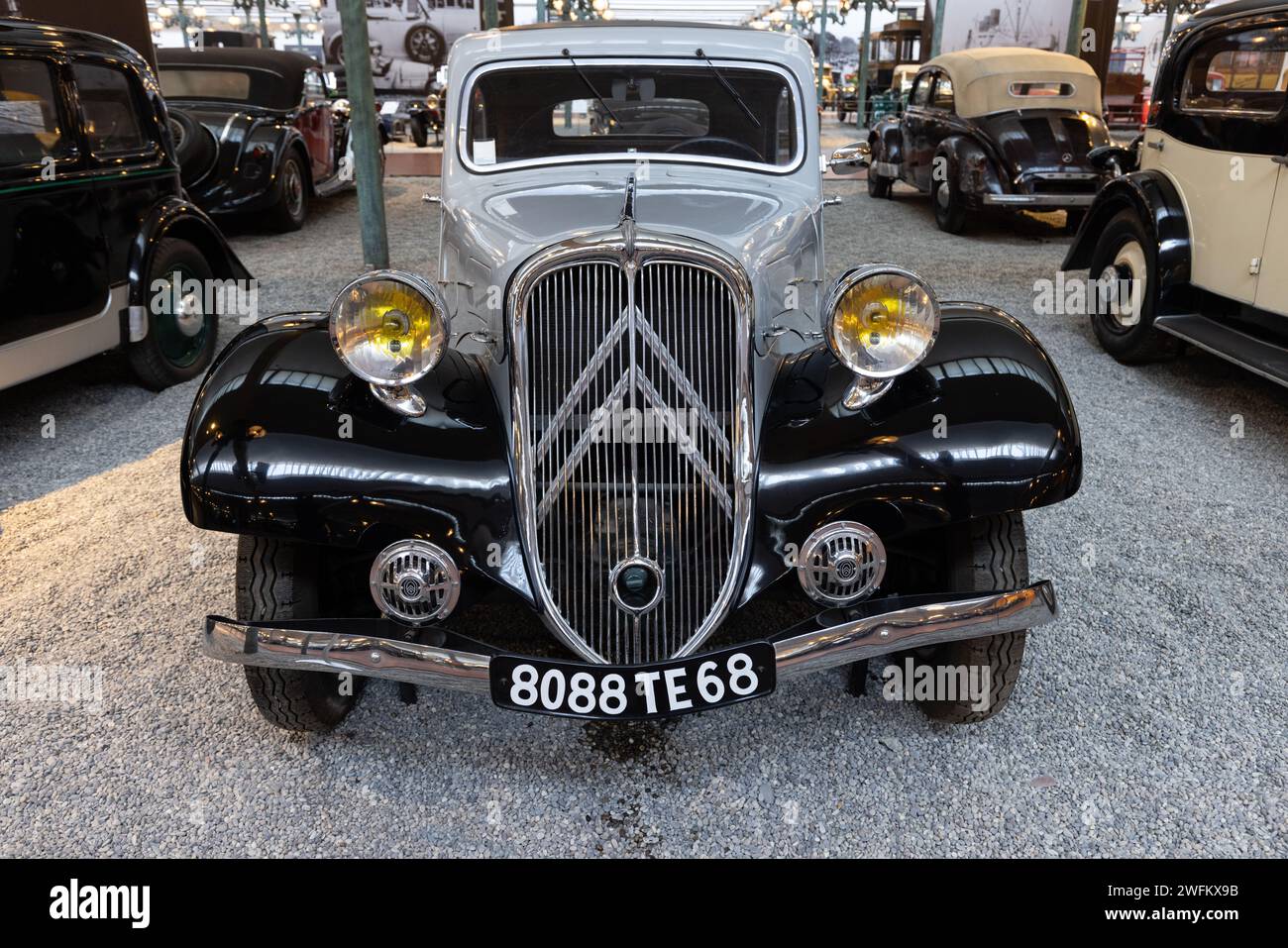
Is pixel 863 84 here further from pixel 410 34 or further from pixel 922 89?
pixel 922 89

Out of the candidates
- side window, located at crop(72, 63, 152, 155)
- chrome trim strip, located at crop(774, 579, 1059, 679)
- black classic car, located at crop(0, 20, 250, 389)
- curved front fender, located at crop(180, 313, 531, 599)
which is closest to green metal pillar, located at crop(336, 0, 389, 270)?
black classic car, located at crop(0, 20, 250, 389)

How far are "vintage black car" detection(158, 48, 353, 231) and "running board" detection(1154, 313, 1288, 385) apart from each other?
7428mm

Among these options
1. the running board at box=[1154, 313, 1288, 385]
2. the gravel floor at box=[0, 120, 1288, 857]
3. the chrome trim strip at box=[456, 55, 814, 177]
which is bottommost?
the gravel floor at box=[0, 120, 1288, 857]

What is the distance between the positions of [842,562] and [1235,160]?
3.91m

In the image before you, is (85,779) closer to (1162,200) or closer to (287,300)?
(287,300)

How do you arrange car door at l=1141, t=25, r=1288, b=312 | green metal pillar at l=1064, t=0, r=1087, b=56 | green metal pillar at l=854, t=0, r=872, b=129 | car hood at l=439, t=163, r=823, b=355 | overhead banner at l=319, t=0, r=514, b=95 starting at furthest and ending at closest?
1. green metal pillar at l=854, t=0, r=872, b=129
2. overhead banner at l=319, t=0, r=514, b=95
3. green metal pillar at l=1064, t=0, r=1087, b=56
4. car door at l=1141, t=25, r=1288, b=312
5. car hood at l=439, t=163, r=823, b=355

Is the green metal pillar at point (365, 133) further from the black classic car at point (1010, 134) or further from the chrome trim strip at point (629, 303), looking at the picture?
the black classic car at point (1010, 134)

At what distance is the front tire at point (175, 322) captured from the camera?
477 cm

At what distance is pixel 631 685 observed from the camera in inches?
72.2

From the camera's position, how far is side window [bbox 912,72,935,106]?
974cm

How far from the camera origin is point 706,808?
2107 mm

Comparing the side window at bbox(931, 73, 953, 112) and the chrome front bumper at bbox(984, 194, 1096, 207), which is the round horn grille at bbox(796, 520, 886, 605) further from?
the side window at bbox(931, 73, 953, 112)

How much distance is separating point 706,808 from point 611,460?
0.83 meters
